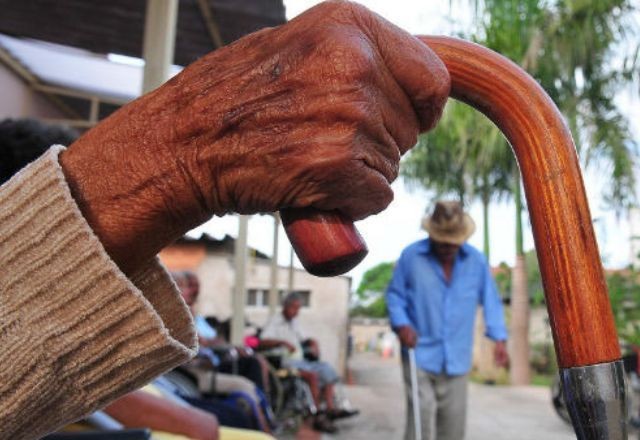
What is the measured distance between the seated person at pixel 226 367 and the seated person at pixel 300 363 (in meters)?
1.63

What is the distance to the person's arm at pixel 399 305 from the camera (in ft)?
13.4

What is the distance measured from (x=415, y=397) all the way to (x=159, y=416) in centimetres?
227

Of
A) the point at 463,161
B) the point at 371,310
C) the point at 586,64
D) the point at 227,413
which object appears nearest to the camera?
the point at 227,413

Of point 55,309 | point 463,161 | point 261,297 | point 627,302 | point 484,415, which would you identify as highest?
point 463,161

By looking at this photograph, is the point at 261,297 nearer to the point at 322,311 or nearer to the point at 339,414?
the point at 322,311

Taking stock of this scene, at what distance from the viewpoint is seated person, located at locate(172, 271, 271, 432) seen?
4.06 m

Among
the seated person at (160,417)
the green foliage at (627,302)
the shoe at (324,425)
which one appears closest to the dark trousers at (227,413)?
the seated person at (160,417)

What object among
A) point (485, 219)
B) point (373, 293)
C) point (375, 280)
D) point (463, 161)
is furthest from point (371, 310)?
point (463, 161)

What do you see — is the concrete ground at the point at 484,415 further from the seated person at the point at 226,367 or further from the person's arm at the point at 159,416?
the person's arm at the point at 159,416

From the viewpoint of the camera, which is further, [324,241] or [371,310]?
[371,310]

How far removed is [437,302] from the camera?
165 inches

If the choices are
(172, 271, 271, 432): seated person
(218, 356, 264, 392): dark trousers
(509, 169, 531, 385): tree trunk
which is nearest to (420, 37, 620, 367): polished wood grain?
(172, 271, 271, 432): seated person

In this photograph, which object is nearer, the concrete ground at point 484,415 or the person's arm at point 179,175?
the person's arm at point 179,175

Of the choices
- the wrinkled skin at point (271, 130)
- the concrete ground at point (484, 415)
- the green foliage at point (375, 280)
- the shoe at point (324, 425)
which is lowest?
the concrete ground at point (484, 415)
